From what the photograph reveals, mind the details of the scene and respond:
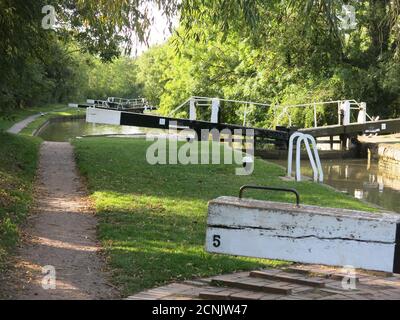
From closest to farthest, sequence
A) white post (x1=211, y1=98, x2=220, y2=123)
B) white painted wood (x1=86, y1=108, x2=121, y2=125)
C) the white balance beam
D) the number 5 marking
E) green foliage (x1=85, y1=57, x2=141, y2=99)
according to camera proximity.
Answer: the white balance beam < the number 5 marking < white painted wood (x1=86, y1=108, x2=121, y2=125) < white post (x1=211, y1=98, x2=220, y2=123) < green foliage (x1=85, y1=57, x2=141, y2=99)

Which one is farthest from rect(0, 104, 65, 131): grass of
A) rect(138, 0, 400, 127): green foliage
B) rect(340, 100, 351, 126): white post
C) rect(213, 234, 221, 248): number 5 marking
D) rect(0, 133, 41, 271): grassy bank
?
rect(213, 234, 221, 248): number 5 marking

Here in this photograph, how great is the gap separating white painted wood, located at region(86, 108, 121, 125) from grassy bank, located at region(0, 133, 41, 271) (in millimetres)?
1870

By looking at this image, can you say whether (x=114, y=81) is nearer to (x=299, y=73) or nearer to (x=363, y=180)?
(x=299, y=73)

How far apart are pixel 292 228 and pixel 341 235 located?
0.35m

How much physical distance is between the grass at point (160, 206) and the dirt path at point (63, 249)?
210 millimetres

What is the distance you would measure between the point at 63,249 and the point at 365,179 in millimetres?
13001

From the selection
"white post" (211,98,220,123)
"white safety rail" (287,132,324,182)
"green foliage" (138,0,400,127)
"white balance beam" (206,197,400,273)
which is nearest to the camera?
"white balance beam" (206,197,400,273)

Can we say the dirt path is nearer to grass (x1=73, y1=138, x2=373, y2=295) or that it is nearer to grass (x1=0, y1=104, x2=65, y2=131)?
grass (x1=73, y1=138, x2=373, y2=295)

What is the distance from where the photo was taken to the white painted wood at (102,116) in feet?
54.0

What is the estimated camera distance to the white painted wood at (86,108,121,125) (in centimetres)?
1647

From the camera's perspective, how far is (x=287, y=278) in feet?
17.9

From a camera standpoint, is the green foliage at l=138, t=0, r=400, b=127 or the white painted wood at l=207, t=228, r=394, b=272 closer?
the white painted wood at l=207, t=228, r=394, b=272

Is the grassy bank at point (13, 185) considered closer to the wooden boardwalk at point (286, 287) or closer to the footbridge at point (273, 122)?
the wooden boardwalk at point (286, 287)

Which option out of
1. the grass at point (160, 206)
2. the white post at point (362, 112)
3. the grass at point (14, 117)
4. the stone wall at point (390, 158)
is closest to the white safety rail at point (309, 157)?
the grass at point (160, 206)
